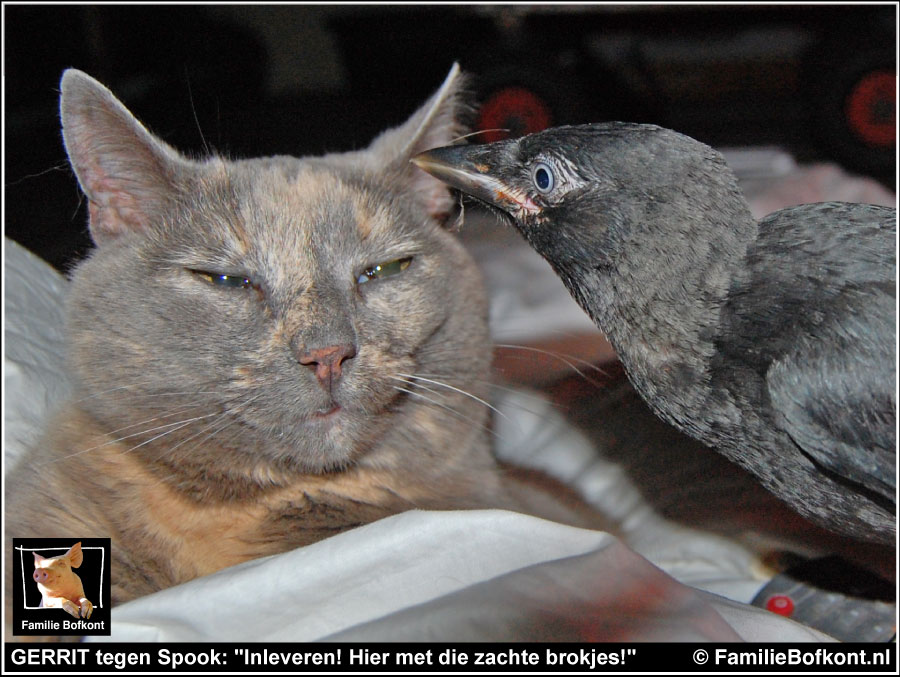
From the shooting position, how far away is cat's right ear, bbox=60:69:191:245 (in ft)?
2.96

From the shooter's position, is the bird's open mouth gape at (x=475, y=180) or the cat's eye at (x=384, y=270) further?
the cat's eye at (x=384, y=270)

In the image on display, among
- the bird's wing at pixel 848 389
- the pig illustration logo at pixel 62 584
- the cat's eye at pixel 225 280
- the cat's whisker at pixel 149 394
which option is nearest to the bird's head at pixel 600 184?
the bird's wing at pixel 848 389

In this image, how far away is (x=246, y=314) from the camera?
0.89 m

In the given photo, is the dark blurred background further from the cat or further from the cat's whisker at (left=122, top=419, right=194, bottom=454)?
the cat's whisker at (left=122, top=419, right=194, bottom=454)

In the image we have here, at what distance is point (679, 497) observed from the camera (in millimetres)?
1342

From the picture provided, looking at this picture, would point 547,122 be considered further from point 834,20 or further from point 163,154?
point 163,154

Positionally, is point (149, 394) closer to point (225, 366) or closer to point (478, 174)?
point (225, 366)

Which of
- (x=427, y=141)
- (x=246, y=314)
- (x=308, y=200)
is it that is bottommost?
(x=246, y=314)

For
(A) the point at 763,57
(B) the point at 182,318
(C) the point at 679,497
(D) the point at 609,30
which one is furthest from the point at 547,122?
(B) the point at 182,318

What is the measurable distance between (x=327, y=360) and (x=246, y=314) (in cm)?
12

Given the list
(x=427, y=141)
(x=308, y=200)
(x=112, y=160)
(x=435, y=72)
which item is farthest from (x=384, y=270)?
(x=435, y=72)

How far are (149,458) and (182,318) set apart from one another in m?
0.17

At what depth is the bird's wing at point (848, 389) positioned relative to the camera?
28.8 inches

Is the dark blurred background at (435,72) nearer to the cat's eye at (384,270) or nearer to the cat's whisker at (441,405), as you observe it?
the cat's eye at (384,270)
